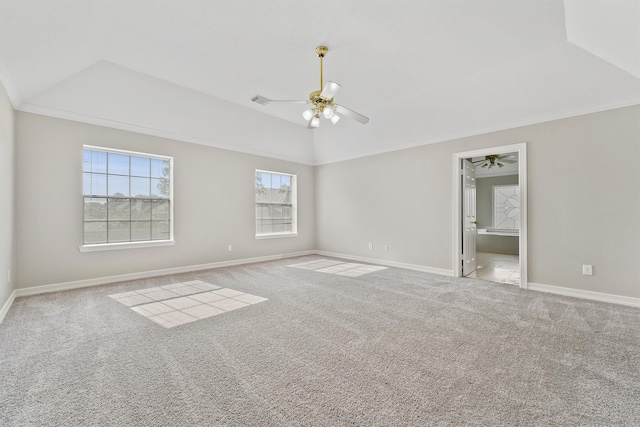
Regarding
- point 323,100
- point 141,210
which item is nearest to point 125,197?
point 141,210

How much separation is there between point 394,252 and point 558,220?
2725 mm

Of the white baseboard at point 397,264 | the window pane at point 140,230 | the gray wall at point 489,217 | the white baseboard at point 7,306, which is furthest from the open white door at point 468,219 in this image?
the white baseboard at point 7,306

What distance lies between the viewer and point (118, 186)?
15.4 ft

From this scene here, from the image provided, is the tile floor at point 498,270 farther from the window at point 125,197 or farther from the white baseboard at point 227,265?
the window at point 125,197

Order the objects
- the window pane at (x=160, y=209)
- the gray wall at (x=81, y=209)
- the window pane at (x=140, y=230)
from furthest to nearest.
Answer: the window pane at (x=160, y=209)
the window pane at (x=140, y=230)
the gray wall at (x=81, y=209)

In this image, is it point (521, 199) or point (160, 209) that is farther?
point (160, 209)

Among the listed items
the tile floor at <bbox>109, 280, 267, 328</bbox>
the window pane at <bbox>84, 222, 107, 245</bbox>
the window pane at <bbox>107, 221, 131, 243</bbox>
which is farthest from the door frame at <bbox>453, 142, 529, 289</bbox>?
the window pane at <bbox>84, 222, 107, 245</bbox>

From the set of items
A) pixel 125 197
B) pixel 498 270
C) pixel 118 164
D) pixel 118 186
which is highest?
pixel 118 164

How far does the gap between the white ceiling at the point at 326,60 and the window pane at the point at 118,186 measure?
820 millimetres

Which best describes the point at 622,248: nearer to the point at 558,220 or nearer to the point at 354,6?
the point at 558,220

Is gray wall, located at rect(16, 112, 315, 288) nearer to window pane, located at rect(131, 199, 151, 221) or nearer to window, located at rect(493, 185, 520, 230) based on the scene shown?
window pane, located at rect(131, 199, 151, 221)

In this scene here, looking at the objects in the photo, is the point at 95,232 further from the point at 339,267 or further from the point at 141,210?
the point at 339,267

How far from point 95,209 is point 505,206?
994 cm

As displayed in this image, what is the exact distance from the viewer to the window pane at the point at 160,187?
5.05m
